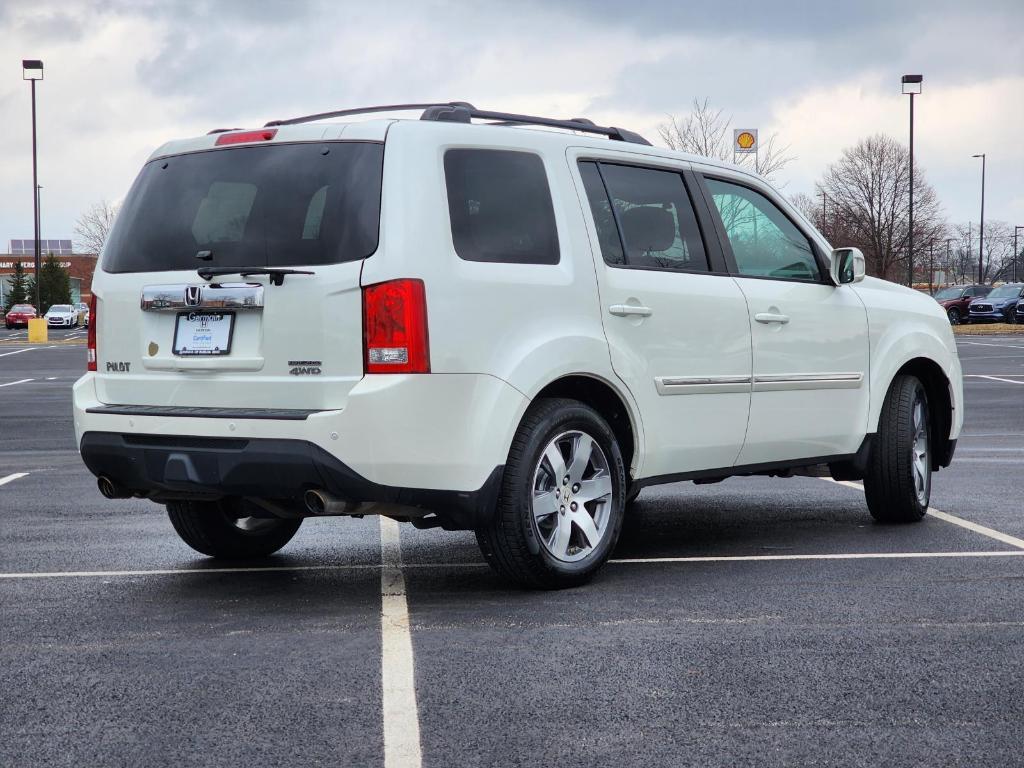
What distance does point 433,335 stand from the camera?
5414 mm

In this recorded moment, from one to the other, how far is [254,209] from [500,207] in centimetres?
101

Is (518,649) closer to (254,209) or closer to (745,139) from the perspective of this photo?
(254,209)

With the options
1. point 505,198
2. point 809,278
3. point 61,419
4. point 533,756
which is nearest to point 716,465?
point 809,278

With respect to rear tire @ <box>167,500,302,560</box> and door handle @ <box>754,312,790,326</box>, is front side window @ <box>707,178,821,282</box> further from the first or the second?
rear tire @ <box>167,500,302,560</box>

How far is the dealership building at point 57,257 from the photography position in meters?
132

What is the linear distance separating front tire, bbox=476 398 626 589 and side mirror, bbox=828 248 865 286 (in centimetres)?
201

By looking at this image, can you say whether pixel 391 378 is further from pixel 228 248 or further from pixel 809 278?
pixel 809 278

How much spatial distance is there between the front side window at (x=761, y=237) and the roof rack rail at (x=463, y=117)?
67cm

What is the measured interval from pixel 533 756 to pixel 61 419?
45.9 ft

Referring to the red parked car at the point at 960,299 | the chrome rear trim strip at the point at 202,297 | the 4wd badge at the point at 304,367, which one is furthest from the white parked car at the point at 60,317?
the 4wd badge at the point at 304,367

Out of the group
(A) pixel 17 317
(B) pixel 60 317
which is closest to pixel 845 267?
(B) pixel 60 317

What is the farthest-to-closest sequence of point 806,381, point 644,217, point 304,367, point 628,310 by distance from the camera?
point 806,381 < point 644,217 < point 628,310 < point 304,367

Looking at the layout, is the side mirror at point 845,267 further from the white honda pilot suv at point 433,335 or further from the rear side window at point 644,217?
the rear side window at point 644,217

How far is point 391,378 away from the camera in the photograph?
5.40m
